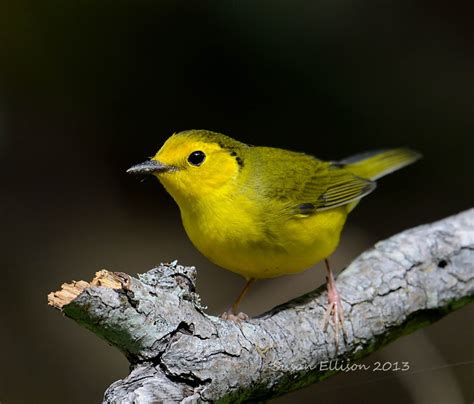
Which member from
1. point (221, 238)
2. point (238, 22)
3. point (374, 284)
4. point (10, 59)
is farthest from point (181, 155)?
point (10, 59)

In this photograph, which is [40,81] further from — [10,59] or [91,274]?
[91,274]

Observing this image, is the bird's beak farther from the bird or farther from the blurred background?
the blurred background

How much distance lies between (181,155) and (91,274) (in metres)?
2.84

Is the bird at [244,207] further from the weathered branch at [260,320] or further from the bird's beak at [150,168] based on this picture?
the weathered branch at [260,320]

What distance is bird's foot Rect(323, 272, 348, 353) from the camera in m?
3.10

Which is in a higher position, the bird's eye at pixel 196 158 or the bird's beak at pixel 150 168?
the bird's beak at pixel 150 168

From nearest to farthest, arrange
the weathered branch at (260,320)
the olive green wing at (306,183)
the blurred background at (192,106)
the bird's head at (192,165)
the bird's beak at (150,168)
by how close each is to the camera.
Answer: the weathered branch at (260,320) < the bird's beak at (150,168) < the bird's head at (192,165) < the olive green wing at (306,183) < the blurred background at (192,106)

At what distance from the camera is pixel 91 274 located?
18.6ft

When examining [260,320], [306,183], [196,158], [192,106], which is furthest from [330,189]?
[192,106]

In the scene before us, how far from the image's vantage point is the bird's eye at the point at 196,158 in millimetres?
3164

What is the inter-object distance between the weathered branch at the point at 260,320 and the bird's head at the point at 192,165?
0.65m

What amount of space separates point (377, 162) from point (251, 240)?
166 centimetres

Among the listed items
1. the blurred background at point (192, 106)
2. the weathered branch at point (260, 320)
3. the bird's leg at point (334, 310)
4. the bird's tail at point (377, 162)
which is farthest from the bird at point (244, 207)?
the blurred background at point (192, 106)

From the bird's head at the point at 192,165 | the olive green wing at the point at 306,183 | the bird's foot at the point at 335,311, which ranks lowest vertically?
the bird's foot at the point at 335,311
